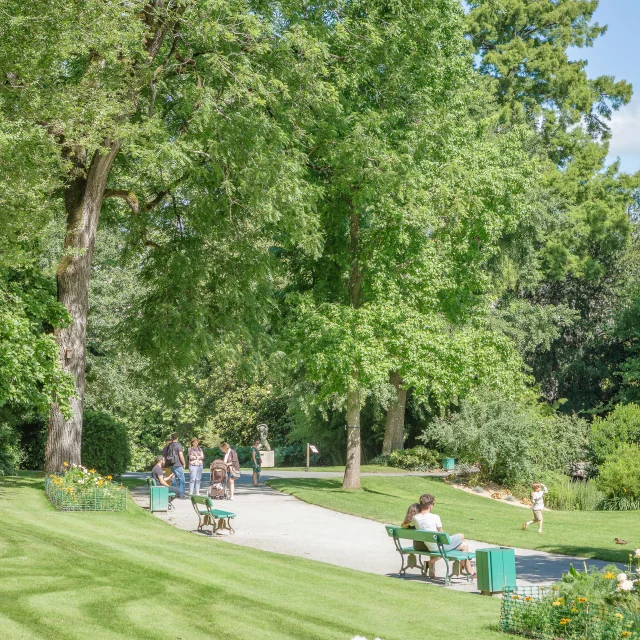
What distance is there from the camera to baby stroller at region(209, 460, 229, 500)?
78.6ft

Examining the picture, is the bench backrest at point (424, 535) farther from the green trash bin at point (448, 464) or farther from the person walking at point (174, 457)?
the green trash bin at point (448, 464)

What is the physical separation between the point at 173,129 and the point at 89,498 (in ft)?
35.3

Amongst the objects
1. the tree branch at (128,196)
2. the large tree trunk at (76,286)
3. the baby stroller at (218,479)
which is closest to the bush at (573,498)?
the baby stroller at (218,479)

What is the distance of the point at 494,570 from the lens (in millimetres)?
12531

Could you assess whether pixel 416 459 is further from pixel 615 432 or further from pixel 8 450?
pixel 8 450

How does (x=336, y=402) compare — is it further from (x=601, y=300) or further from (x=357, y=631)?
(x=357, y=631)

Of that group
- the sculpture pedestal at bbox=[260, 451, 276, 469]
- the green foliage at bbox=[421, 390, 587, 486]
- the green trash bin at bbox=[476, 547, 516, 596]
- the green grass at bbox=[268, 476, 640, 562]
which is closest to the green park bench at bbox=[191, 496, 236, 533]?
the green grass at bbox=[268, 476, 640, 562]

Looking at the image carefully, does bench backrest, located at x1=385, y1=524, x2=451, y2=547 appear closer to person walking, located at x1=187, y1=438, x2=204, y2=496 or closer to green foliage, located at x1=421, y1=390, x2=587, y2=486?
person walking, located at x1=187, y1=438, x2=204, y2=496

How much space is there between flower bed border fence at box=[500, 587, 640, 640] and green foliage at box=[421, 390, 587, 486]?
22120 millimetres

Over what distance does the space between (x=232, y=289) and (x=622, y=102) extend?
3533cm

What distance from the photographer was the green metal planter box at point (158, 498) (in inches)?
830

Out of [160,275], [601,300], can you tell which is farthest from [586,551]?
[601,300]

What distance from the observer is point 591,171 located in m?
48.5

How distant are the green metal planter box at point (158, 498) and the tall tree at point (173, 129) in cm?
261
